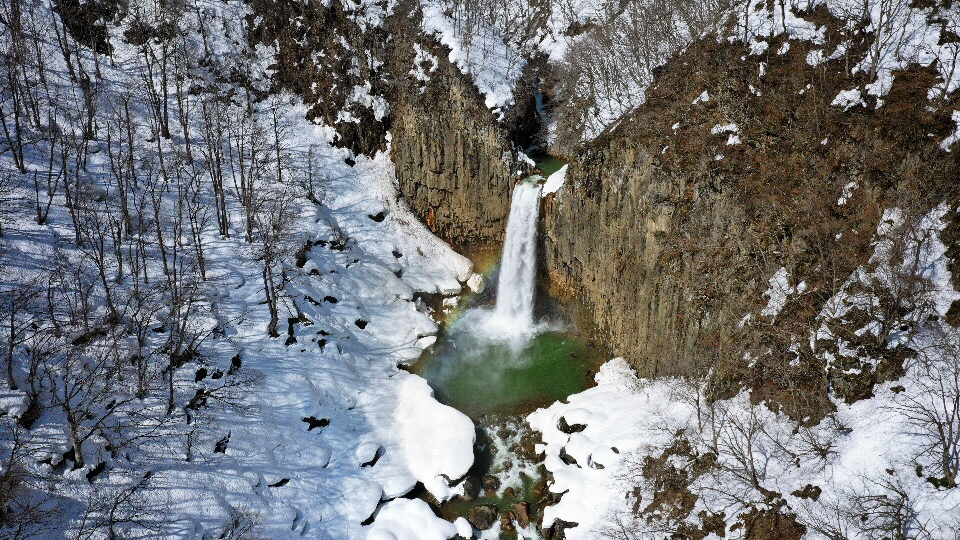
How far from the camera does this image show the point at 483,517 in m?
26.8

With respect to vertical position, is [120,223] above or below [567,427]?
above

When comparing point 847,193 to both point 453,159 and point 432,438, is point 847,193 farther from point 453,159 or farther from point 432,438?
point 453,159

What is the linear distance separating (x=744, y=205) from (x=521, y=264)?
16413mm

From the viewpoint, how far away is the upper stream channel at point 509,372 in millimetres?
27844

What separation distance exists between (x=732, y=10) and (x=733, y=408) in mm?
29525

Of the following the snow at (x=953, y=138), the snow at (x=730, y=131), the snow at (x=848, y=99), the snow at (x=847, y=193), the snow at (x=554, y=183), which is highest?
the snow at (x=848, y=99)

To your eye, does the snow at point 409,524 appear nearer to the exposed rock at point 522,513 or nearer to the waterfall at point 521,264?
the exposed rock at point 522,513

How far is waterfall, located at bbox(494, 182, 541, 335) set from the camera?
40500 millimetres

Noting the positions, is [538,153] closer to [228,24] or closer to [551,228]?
[551,228]

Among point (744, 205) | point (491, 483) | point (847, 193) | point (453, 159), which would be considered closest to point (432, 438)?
point (491, 483)

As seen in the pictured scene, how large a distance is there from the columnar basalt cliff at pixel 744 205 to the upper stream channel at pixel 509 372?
3.78 metres

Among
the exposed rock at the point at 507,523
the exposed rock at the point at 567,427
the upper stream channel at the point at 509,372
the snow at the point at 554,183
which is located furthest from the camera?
the snow at the point at 554,183

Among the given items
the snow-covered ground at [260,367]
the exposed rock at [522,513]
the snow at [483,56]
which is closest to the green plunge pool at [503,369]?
the snow-covered ground at [260,367]

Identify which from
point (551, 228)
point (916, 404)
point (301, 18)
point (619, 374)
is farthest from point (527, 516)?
point (301, 18)
